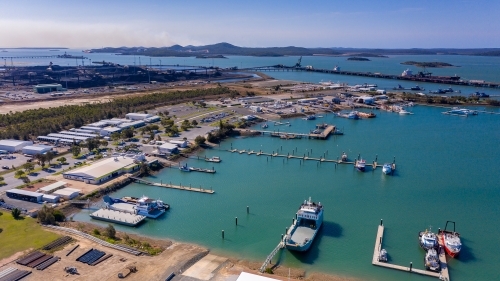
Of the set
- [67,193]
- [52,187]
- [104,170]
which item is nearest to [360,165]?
[104,170]

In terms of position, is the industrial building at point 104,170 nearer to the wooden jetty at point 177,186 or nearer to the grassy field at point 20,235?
the wooden jetty at point 177,186

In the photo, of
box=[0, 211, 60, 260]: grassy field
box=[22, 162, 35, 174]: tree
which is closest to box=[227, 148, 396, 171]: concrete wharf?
box=[22, 162, 35, 174]: tree

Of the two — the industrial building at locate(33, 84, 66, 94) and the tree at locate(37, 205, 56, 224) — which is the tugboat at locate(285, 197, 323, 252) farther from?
the industrial building at locate(33, 84, 66, 94)

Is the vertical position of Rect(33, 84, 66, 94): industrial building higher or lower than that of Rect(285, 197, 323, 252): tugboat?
higher

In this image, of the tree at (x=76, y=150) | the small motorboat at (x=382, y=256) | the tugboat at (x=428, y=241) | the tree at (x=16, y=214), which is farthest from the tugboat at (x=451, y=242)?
the tree at (x=76, y=150)

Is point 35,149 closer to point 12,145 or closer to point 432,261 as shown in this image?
point 12,145

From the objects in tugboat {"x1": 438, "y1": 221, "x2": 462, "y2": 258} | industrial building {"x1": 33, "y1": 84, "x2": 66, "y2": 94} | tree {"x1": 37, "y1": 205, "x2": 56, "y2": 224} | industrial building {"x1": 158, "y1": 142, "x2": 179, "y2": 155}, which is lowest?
Answer: tugboat {"x1": 438, "y1": 221, "x2": 462, "y2": 258}

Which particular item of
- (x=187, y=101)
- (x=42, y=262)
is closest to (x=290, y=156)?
(x=42, y=262)
